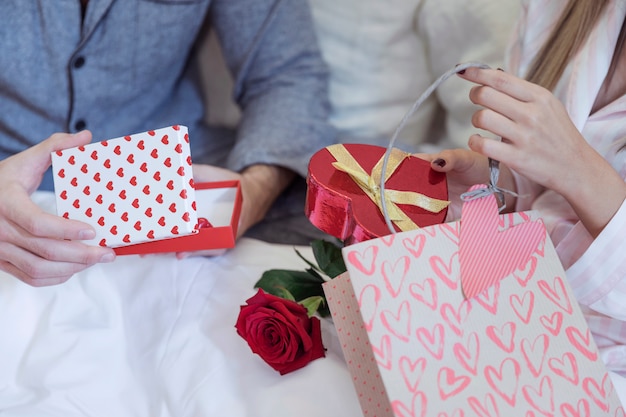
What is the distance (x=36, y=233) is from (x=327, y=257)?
318 millimetres

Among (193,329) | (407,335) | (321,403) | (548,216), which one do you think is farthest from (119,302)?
(548,216)

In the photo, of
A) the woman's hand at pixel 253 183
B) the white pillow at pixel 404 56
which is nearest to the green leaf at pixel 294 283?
the woman's hand at pixel 253 183

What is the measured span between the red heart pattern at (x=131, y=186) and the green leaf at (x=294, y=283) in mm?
142

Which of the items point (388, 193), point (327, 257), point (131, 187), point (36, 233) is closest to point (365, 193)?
point (388, 193)

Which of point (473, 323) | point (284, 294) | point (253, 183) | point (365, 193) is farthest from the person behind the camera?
point (253, 183)

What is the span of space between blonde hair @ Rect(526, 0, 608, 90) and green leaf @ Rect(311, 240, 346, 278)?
343mm

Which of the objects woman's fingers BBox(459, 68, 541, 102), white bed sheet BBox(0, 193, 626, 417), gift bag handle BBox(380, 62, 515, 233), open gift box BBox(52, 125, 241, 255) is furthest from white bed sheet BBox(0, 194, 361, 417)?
woman's fingers BBox(459, 68, 541, 102)

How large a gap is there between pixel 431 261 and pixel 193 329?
0.34 metres

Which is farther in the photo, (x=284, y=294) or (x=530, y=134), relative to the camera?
(x=284, y=294)

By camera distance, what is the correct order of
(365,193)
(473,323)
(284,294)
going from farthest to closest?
(284,294) < (365,193) < (473,323)

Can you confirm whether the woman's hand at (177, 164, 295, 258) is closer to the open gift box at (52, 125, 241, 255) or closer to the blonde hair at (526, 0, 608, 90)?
the open gift box at (52, 125, 241, 255)

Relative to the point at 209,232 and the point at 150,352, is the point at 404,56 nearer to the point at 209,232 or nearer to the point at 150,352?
the point at 209,232

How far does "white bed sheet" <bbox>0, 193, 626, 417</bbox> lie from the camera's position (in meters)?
0.62

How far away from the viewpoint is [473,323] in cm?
47
